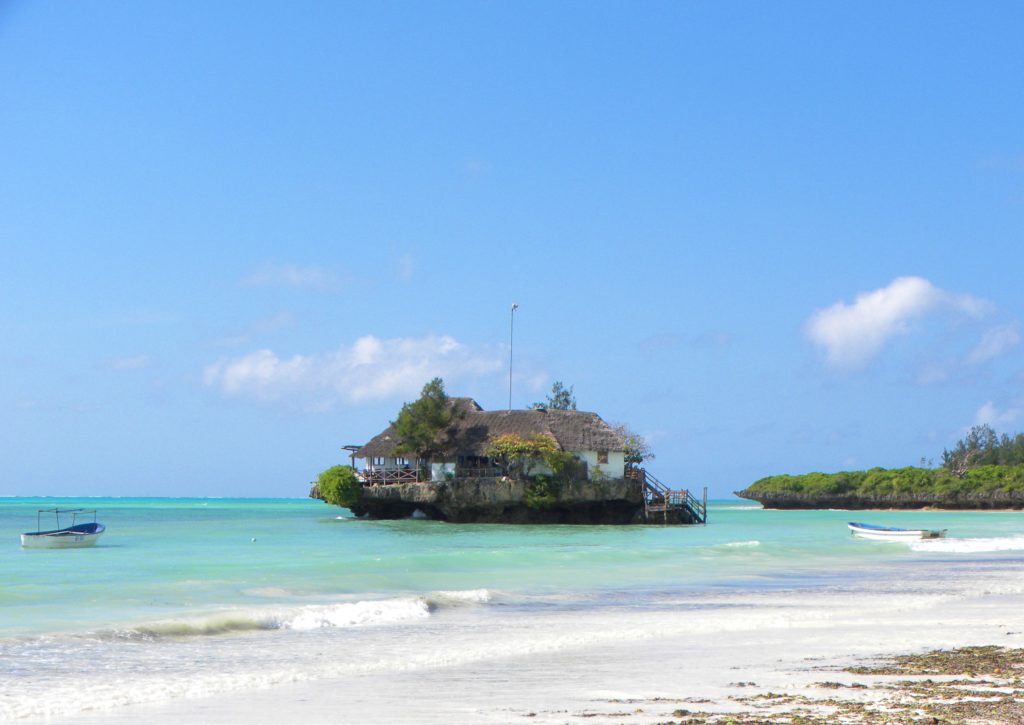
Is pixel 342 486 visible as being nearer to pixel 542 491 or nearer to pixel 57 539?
pixel 542 491

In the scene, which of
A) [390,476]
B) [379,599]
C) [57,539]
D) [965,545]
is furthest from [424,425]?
[379,599]

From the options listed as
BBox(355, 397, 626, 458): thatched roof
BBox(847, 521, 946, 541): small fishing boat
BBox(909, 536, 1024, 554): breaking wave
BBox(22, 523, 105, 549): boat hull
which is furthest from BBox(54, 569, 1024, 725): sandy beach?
BBox(355, 397, 626, 458): thatched roof

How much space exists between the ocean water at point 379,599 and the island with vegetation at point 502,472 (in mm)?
14974

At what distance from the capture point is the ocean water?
41.7ft

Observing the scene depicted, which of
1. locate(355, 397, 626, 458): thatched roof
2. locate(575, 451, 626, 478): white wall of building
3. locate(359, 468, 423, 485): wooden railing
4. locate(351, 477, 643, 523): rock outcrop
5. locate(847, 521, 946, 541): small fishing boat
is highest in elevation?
locate(355, 397, 626, 458): thatched roof

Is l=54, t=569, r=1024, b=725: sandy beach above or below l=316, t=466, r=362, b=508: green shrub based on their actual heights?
below

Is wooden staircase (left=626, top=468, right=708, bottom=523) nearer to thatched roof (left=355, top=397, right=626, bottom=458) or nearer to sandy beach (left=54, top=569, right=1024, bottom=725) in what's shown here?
thatched roof (left=355, top=397, right=626, bottom=458)

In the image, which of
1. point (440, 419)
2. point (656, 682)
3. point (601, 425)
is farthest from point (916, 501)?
point (656, 682)

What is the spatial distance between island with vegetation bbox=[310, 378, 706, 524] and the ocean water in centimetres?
1497

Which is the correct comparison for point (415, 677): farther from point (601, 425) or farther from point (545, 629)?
point (601, 425)

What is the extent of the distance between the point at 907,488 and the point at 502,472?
61440 millimetres

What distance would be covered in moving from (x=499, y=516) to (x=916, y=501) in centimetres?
6001

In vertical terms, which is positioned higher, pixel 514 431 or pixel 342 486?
pixel 514 431

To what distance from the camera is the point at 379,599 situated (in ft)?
67.7
